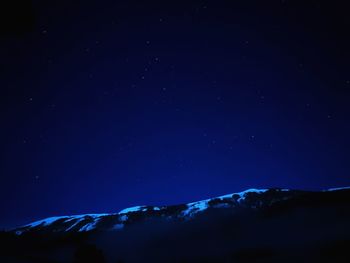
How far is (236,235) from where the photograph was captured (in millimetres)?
142000

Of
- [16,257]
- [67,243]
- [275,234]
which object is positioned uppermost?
[16,257]

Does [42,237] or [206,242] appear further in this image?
[42,237]

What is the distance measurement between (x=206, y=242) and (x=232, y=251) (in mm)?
30172

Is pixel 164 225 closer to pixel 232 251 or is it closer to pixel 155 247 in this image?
pixel 155 247

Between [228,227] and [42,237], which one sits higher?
[42,237]

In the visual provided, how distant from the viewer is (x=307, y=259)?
69188 millimetres

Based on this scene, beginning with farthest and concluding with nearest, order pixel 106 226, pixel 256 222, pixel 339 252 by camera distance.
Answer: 1. pixel 106 226
2. pixel 256 222
3. pixel 339 252

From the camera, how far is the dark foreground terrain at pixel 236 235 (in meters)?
90.1

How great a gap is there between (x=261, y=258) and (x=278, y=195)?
123m

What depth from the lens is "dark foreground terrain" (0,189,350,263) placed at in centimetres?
9012

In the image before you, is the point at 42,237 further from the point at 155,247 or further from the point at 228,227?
the point at 228,227

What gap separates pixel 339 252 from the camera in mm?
66000

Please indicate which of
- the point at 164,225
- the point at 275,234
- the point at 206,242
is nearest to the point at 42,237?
the point at 164,225

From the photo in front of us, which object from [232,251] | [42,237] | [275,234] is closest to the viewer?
[232,251]
